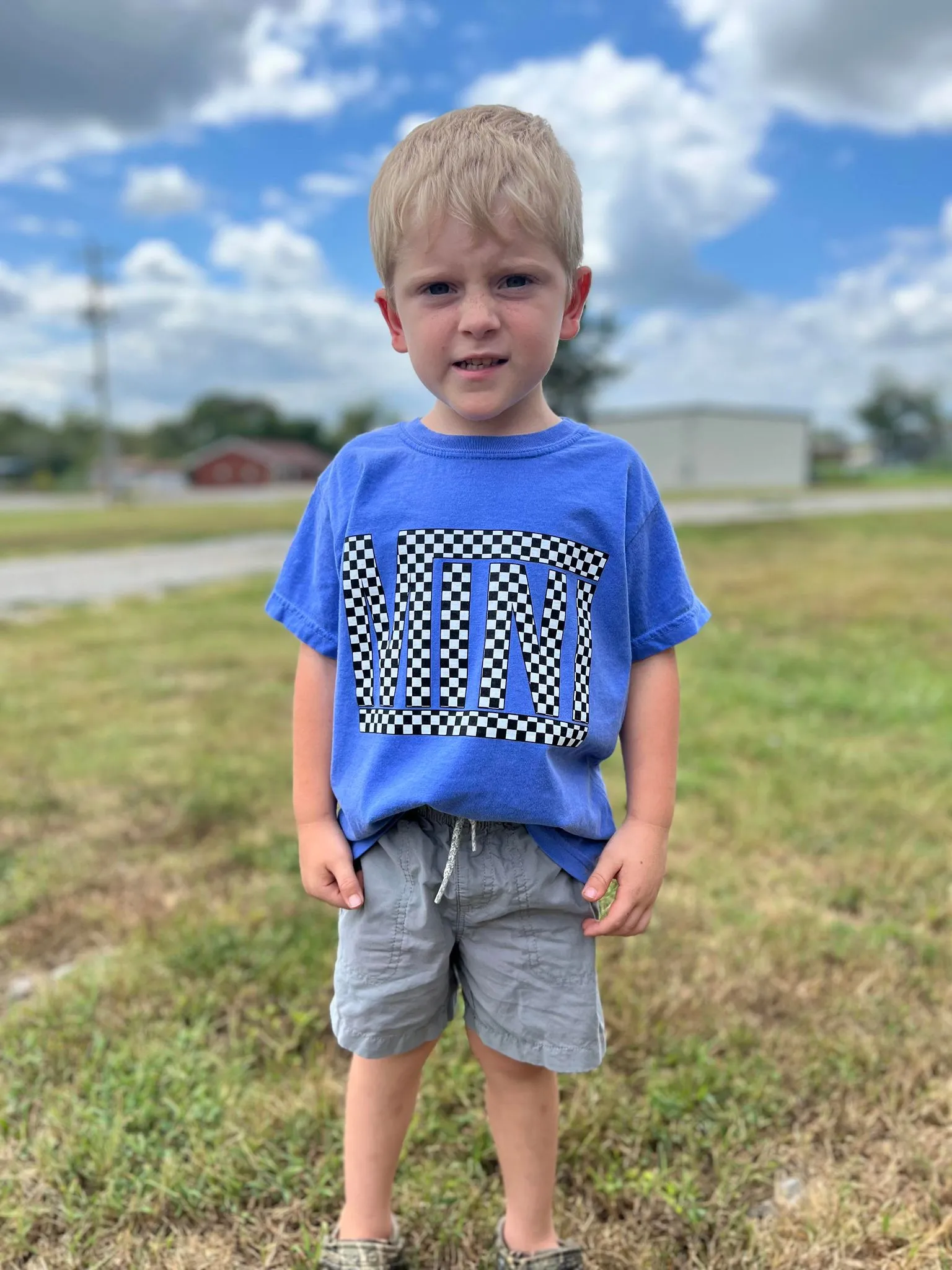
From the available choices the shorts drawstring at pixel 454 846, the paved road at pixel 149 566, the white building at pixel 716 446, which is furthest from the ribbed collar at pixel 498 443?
the white building at pixel 716 446

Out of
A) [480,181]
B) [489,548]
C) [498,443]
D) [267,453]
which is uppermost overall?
[267,453]

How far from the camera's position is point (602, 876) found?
4.50 ft

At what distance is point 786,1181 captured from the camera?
5.68 ft

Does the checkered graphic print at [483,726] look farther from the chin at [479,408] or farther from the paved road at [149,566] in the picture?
the paved road at [149,566]

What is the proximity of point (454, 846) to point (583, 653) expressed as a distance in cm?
31

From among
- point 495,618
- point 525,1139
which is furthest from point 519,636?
point 525,1139

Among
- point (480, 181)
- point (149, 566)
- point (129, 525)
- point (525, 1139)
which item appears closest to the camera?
point (480, 181)

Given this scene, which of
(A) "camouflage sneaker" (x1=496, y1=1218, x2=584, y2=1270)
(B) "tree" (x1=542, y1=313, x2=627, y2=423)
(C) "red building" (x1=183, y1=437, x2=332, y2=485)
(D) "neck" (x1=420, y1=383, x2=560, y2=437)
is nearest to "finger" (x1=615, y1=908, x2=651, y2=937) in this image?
(A) "camouflage sneaker" (x1=496, y1=1218, x2=584, y2=1270)

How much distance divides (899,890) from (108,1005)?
1995 mm

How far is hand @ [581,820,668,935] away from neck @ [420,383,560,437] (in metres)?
0.56

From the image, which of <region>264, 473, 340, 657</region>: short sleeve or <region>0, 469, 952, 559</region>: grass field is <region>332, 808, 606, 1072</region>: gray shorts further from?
<region>0, 469, 952, 559</region>: grass field

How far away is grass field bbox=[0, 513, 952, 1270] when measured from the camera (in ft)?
5.37

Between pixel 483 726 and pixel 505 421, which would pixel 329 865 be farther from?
pixel 505 421

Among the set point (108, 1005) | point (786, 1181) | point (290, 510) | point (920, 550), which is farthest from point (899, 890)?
point (290, 510)
